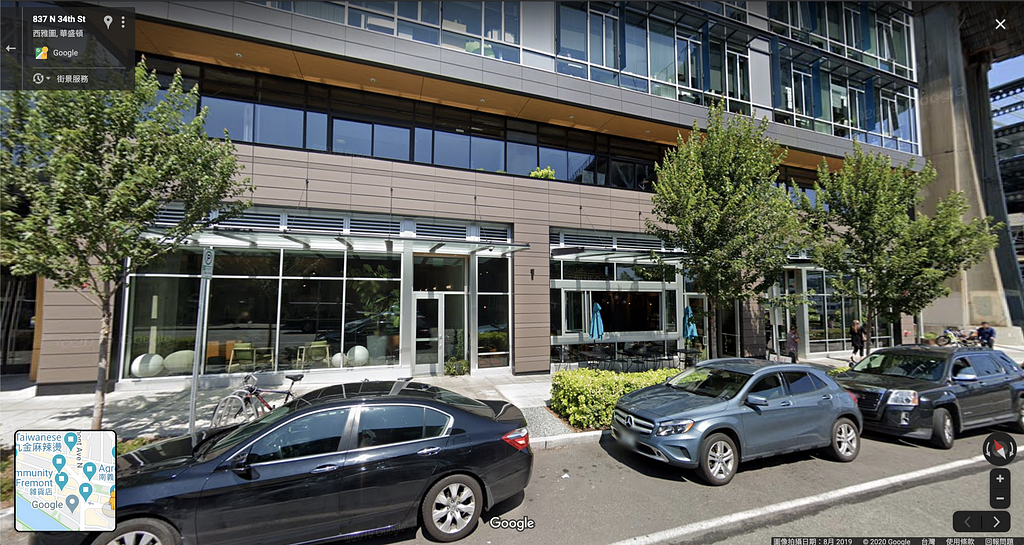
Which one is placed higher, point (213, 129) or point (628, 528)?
point (213, 129)

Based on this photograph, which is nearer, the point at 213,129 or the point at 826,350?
the point at 213,129

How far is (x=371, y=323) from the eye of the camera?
11852 millimetres

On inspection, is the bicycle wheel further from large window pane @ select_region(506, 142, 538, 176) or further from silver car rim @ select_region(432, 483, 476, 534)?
large window pane @ select_region(506, 142, 538, 176)

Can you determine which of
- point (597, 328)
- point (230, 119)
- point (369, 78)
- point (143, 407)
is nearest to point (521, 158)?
point (369, 78)

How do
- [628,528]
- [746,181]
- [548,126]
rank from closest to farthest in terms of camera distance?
[628,528]
[746,181]
[548,126]

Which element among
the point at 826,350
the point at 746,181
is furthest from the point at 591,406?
the point at 826,350

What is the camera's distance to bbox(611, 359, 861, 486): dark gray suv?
5387 mm

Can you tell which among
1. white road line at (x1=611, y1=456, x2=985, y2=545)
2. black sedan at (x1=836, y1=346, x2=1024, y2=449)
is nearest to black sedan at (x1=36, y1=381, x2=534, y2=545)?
white road line at (x1=611, y1=456, x2=985, y2=545)

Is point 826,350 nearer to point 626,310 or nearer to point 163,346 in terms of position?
point 626,310

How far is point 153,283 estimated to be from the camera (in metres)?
10.4

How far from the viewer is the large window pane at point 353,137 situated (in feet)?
39.0

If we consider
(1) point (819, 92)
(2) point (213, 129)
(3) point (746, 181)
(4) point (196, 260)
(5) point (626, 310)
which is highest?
(1) point (819, 92)

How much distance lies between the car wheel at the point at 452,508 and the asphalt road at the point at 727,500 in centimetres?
17

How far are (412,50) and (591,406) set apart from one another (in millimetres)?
10278
